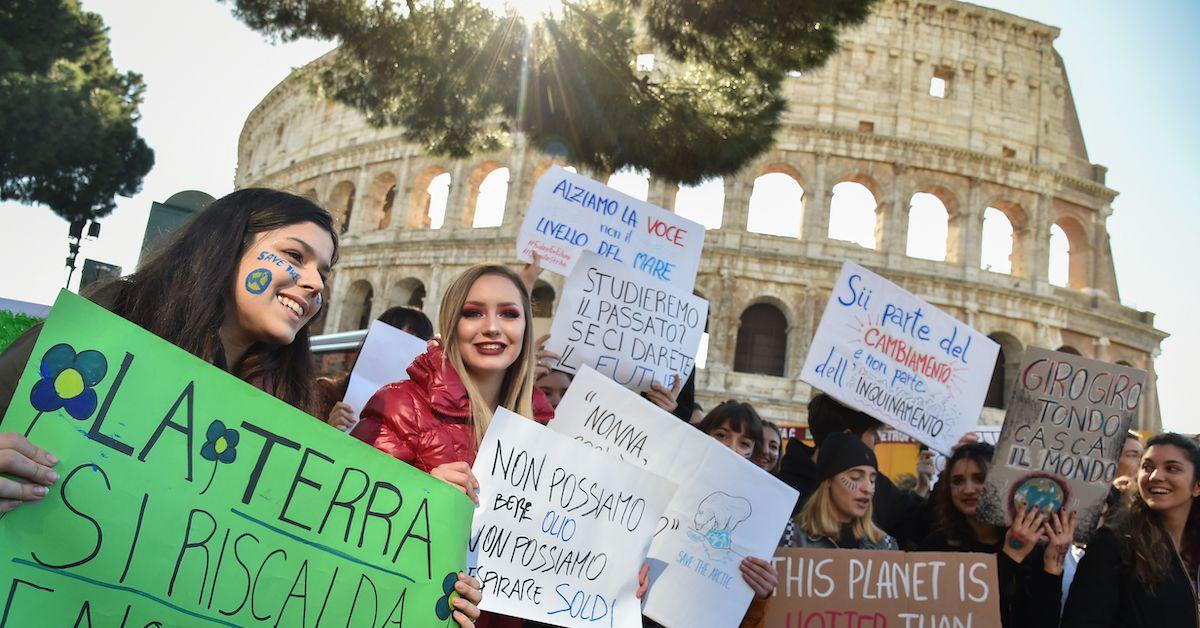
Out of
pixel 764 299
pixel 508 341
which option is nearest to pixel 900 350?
pixel 508 341

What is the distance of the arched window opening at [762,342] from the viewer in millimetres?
21766

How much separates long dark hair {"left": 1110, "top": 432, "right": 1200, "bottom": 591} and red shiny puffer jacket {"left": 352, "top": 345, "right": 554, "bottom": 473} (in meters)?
2.28

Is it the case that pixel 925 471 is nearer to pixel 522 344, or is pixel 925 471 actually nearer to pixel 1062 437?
pixel 1062 437

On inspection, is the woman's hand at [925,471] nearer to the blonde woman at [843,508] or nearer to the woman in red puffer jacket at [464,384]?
the blonde woman at [843,508]

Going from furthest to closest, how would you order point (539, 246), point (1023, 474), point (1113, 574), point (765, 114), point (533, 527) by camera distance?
point (765, 114) < point (539, 246) < point (1023, 474) < point (1113, 574) < point (533, 527)

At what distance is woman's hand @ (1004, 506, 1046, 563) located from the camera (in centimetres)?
305

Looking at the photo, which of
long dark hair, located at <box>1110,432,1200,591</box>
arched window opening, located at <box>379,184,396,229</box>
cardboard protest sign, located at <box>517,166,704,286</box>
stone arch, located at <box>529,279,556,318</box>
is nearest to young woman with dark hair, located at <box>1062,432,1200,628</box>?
long dark hair, located at <box>1110,432,1200,591</box>

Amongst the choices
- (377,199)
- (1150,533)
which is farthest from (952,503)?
→ (377,199)

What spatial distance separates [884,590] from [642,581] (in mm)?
1102

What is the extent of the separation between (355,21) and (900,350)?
6.03 m

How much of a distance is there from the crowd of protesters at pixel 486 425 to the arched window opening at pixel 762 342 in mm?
17708

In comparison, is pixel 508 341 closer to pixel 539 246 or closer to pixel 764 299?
pixel 539 246

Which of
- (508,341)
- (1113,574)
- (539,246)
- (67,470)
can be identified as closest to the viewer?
(67,470)

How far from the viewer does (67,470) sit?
1.32m
